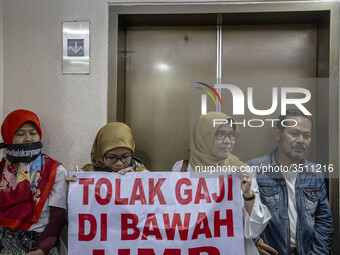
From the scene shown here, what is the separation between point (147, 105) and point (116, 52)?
45cm

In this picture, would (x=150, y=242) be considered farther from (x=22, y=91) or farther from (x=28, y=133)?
(x=22, y=91)

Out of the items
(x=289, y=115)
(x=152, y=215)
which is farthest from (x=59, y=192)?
(x=289, y=115)

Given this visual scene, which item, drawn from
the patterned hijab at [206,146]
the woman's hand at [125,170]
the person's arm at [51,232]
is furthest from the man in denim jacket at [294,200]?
the person's arm at [51,232]

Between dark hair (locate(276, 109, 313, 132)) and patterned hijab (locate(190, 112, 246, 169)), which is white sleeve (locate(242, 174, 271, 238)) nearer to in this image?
patterned hijab (locate(190, 112, 246, 169))

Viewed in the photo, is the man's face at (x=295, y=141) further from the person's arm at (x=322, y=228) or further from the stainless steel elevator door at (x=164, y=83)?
the stainless steel elevator door at (x=164, y=83)

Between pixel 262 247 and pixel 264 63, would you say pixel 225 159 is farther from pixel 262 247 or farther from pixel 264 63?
pixel 264 63

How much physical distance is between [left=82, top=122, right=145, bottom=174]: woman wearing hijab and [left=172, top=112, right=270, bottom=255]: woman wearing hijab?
382mm

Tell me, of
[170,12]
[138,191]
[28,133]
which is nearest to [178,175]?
[138,191]

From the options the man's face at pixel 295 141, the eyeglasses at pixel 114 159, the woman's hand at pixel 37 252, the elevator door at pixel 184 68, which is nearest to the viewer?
the woman's hand at pixel 37 252

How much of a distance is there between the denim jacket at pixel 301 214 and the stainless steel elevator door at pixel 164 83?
2.20 feet

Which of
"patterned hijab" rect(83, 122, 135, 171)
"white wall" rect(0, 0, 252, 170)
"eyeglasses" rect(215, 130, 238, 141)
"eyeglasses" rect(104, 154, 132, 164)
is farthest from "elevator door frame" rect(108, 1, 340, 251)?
"eyeglasses" rect(215, 130, 238, 141)

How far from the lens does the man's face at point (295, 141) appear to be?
222cm

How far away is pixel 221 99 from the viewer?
8.02 feet

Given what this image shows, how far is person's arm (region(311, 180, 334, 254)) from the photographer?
7.11 feet
